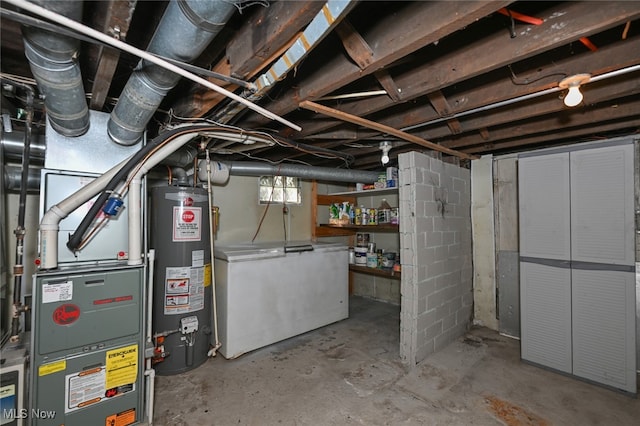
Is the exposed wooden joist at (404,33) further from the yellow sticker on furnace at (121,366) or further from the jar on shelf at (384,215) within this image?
the jar on shelf at (384,215)

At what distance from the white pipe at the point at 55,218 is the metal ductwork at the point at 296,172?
4.32ft

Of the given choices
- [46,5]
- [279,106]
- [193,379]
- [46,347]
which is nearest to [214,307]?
[193,379]

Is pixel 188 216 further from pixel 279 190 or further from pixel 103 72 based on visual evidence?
pixel 279 190

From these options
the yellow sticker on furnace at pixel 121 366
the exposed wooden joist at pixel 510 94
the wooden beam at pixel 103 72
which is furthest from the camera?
the yellow sticker on furnace at pixel 121 366

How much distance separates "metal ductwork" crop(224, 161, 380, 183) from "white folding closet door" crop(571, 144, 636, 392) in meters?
1.96

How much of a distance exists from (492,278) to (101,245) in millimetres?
3674

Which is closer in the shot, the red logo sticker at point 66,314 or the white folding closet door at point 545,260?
the red logo sticker at point 66,314

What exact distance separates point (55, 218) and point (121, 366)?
901 mm

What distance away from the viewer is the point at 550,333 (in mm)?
2275

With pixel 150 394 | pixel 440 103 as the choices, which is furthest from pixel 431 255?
pixel 150 394

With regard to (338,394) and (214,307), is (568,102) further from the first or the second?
(214,307)

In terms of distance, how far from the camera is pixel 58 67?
1082 millimetres

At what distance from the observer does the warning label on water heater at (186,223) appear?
2.21 m

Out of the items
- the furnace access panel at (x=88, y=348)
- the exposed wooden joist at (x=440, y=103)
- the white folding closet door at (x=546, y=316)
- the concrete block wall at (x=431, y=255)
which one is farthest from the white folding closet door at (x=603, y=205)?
the furnace access panel at (x=88, y=348)
